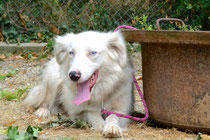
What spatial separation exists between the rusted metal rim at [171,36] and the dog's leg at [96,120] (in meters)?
0.80

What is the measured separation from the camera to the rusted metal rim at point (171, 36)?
265cm

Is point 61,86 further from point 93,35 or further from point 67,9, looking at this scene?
point 67,9

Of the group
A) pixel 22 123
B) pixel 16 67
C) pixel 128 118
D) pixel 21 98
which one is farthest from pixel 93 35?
pixel 16 67

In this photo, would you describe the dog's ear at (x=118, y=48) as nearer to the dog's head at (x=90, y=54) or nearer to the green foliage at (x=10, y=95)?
the dog's head at (x=90, y=54)

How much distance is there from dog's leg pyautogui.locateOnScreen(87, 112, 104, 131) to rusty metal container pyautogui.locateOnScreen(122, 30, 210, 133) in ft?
1.66

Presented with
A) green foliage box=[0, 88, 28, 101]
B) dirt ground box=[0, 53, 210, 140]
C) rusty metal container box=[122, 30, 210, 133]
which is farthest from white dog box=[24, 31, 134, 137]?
green foliage box=[0, 88, 28, 101]

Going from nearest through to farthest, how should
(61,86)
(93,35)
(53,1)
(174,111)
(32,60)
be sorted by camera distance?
1. (174,111)
2. (93,35)
3. (61,86)
4. (32,60)
5. (53,1)

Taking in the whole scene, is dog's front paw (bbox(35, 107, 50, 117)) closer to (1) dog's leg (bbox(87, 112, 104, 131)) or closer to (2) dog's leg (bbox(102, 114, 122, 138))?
(1) dog's leg (bbox(87, 112, 104, 131))

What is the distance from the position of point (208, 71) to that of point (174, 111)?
47 centimetres

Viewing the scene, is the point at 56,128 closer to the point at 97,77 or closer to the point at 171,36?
the point at 97,77

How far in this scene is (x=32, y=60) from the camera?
729cm

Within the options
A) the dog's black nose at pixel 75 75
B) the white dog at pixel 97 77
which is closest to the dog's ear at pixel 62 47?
the white dog at pixel 97 77

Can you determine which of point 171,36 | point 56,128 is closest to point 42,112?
point 56,128

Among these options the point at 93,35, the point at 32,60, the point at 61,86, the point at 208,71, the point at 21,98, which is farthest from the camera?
the point at 32,60
